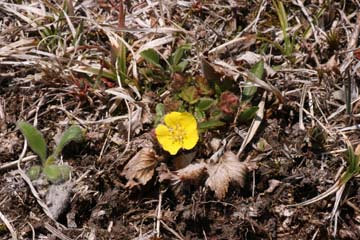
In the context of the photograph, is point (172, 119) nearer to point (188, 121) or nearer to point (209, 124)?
point (188, 121)

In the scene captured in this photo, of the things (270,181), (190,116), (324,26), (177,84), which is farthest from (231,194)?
(324,26)

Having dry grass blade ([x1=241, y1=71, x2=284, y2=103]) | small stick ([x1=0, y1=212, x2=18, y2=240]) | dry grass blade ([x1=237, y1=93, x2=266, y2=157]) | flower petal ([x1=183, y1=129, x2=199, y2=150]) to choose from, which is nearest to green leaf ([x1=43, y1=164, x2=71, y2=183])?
small stick ([x1=0, y1=212, x2=18, y2=240])

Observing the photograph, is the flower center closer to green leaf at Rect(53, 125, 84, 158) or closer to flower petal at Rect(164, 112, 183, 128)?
flower petal at Rect(164, 112, 183, 128)

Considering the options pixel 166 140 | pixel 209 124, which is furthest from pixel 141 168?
pixel 209 124

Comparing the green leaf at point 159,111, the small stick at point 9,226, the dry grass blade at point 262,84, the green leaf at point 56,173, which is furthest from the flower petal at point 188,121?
the small stick at point 9,226

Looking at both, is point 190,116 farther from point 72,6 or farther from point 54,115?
point 72,6

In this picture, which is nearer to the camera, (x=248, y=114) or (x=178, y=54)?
(x=248, y=114)

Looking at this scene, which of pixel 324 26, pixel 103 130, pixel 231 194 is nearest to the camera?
pixel 231 194
